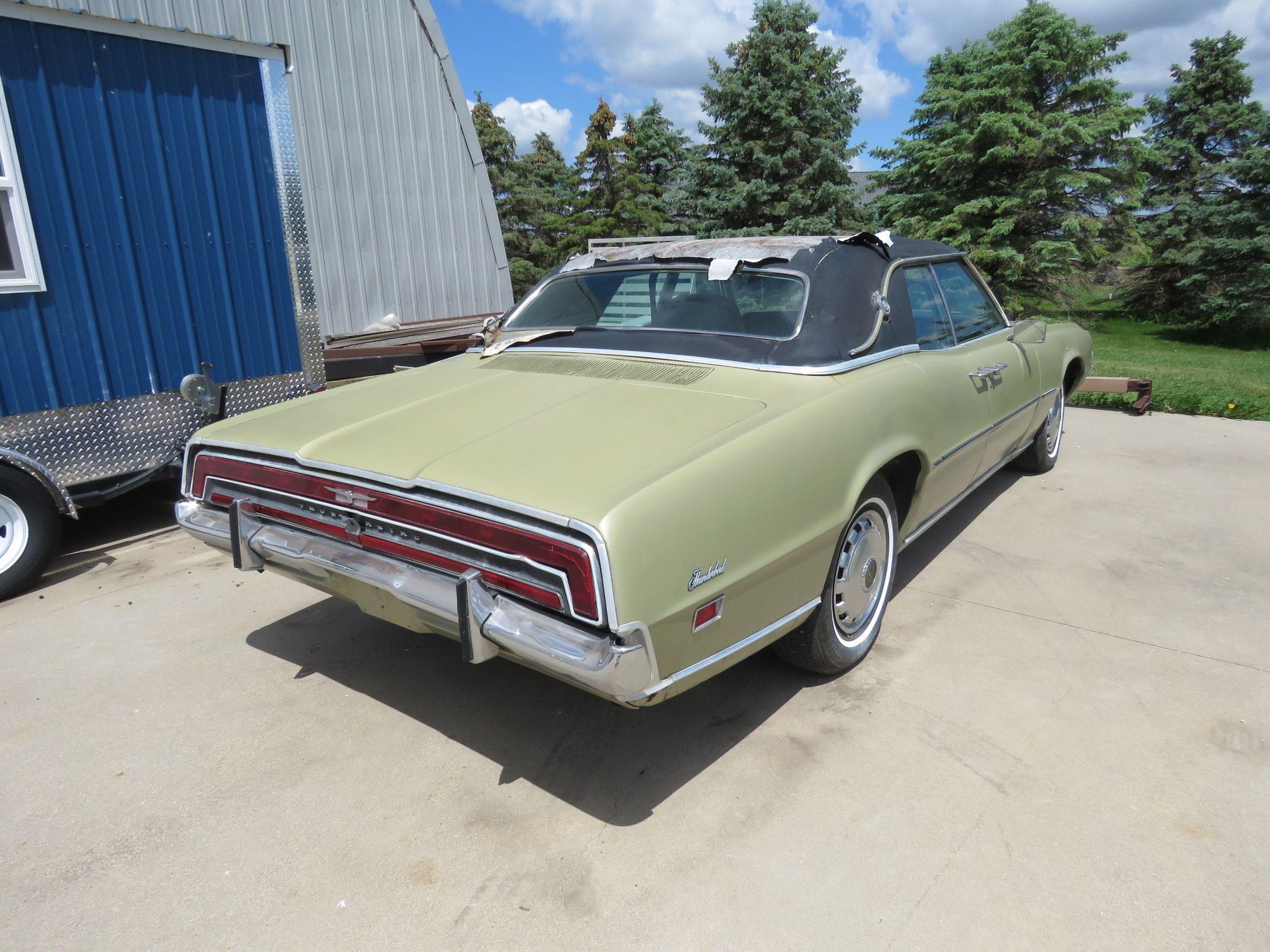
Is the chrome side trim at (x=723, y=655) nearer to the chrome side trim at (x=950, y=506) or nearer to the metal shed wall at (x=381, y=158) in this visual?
the chrome side trim at (x=950, y=506)

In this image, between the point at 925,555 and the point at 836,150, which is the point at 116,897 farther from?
the point at 836,150

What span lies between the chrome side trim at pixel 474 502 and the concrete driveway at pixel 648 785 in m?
0.82

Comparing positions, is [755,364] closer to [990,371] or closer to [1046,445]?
[990,371]

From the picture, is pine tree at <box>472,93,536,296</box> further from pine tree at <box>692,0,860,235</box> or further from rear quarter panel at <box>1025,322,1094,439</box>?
rear quarter panel at <box>1025,322,1094,439</box>

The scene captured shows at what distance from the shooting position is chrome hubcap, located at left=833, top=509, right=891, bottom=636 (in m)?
2.87

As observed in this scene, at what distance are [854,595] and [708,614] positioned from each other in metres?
1.06

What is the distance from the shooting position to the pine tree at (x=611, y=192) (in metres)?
22.9

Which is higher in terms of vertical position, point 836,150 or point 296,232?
point 836,150

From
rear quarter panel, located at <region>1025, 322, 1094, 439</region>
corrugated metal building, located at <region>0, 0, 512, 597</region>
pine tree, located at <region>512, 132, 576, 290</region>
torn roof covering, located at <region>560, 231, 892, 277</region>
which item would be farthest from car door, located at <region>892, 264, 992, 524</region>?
pine tree, located at <region>512, 132, 576, 290</region>

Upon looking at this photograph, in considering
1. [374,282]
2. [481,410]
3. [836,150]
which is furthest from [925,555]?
[836,150]

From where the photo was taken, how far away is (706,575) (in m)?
2.08

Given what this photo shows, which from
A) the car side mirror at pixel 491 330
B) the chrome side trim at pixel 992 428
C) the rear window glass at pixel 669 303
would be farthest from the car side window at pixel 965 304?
the car side mirror at pixel 491 330

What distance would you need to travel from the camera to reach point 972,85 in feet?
46.9

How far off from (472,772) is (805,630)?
117cm
